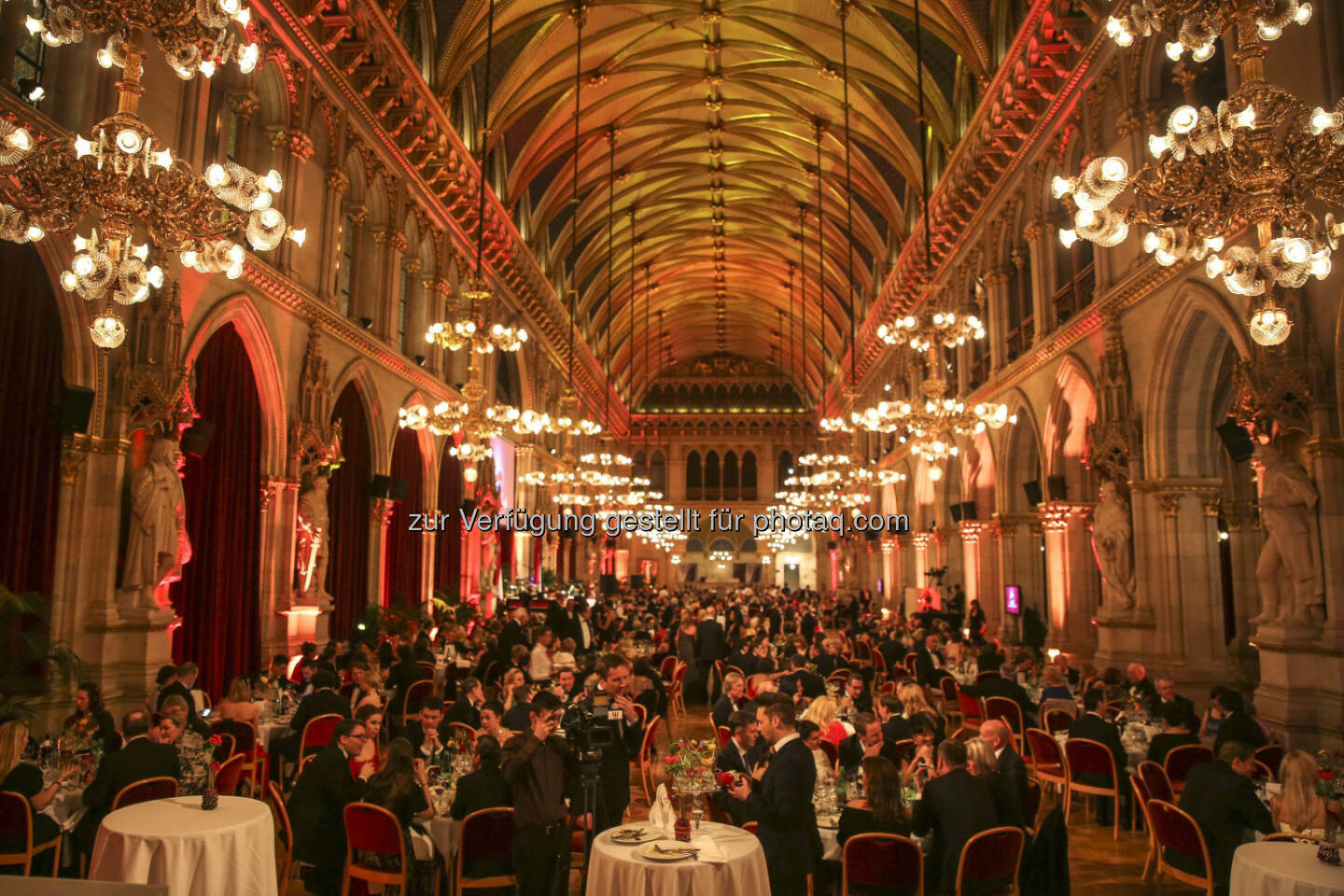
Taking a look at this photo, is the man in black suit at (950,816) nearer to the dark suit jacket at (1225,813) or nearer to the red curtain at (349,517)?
the dark suit jacket at (1225,813)

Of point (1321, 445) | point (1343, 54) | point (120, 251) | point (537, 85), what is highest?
point (537, 85)

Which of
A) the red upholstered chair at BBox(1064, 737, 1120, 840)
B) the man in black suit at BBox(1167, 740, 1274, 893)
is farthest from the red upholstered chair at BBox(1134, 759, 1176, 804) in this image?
the red upholstered chair at BBox(1064, 737, 1120, 840)

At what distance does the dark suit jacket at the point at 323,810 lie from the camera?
5230 mm

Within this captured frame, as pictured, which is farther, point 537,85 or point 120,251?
point 537,85

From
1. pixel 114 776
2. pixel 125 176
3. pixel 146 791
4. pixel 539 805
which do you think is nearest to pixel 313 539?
pixel 114 776

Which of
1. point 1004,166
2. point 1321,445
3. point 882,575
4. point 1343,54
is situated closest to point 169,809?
point 1321,445

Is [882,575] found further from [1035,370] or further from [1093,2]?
[1093,2]

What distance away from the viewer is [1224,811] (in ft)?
16.7

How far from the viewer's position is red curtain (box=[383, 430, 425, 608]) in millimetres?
16203

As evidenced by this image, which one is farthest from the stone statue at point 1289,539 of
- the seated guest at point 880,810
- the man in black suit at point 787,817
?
the man in black suit at point 787,817

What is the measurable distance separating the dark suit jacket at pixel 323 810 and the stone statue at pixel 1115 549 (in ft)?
32.1

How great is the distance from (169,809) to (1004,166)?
52.7 feet

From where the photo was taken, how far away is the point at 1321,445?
7754 millimetres

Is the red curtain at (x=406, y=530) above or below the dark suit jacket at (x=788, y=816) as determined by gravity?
above
